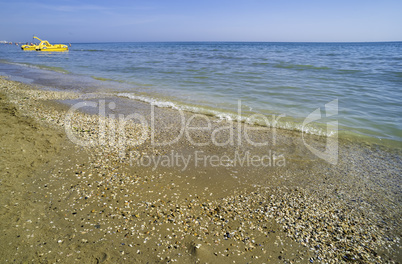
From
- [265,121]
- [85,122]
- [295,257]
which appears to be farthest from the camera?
[265,121]

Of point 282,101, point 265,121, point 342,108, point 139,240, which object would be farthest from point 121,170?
point 342,108

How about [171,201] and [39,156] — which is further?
[39,156]

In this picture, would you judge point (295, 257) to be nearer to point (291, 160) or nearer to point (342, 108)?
point (291, 160)

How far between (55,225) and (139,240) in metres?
1.41

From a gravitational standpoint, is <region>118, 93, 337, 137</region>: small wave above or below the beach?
above

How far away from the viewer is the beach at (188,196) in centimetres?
320

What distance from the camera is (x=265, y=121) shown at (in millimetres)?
8703

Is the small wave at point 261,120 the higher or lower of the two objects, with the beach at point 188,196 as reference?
higher

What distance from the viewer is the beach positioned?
3.20 m

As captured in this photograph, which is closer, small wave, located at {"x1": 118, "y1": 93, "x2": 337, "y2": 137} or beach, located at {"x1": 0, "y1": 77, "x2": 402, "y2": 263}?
beach, located at {"x1": 0, "y1": 77, "x2": 402, "y2": 263}

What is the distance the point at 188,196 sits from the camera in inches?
170

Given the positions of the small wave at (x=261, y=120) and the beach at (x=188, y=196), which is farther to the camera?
the small wave at (x=261, y=120)

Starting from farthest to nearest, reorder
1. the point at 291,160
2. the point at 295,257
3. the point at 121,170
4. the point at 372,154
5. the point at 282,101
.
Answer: the point at 282,101 < the point at 372,154 < the point at 291,160 < the point at 121,170 < the point at 295,257

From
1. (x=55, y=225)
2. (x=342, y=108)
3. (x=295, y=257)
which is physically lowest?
(x=295, y=257)
